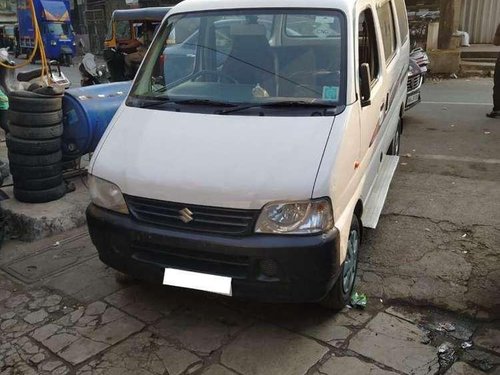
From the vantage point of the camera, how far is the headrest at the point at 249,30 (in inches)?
142

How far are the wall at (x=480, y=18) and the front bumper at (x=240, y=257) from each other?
14.9 m

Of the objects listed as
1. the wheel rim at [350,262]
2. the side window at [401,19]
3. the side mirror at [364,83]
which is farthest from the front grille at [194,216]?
the side window at [401,19]

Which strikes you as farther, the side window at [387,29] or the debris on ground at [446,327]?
the side window at [387,29]

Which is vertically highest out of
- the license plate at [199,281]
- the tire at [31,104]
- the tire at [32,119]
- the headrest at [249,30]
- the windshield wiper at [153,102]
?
the headrest at [249,30]

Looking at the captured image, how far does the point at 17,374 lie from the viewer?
2854 millimetres

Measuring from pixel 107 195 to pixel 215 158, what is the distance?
0.73 m

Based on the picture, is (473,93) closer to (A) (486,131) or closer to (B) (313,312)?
(A) (486,131)

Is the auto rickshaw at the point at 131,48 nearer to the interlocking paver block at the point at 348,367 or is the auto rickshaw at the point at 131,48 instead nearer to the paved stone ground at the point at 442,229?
the paved stone ground at the point at 442,229

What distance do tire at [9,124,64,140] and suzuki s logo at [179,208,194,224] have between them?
2.34 m

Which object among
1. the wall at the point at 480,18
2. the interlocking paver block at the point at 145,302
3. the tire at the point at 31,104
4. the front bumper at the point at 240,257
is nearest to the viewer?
the front bumper at the point at 240,257

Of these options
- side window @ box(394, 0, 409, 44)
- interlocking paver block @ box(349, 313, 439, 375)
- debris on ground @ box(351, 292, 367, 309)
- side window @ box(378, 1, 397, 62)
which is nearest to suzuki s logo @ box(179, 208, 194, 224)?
interlocking paver block @ box(349, 313, 439, 375)

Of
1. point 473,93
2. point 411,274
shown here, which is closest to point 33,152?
point 411,274

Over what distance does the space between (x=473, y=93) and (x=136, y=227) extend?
972cm

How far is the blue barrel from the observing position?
4.89m
